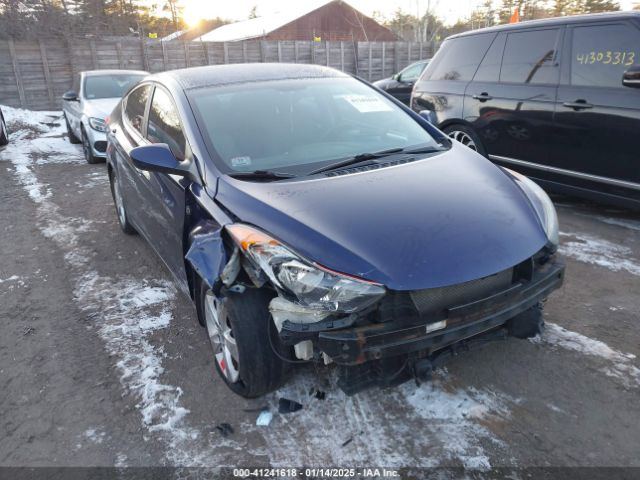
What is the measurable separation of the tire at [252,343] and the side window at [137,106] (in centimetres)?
220

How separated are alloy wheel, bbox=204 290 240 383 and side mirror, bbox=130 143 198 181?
77 centimetres

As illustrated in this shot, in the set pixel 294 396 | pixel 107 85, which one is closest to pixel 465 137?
pixel 294 396

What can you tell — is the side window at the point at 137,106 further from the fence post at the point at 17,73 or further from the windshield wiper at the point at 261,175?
the fence post at the point at 17,73

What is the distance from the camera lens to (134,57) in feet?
60.8

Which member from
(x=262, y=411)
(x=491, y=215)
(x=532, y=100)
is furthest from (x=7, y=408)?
(x=532, y=100)

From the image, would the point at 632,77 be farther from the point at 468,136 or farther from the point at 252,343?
the point at 252,343

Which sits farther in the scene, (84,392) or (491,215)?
(84,392)

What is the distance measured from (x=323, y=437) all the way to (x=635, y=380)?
5.53ft

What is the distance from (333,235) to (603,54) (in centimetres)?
386

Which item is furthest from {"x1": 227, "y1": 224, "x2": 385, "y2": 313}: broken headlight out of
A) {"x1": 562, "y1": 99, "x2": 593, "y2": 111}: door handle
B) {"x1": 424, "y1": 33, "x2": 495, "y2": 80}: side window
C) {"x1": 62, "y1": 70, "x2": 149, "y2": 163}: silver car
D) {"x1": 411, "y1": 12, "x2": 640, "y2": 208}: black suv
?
{"x1": 62, "y1": 70, "x2": 149, "y2": 163}: silver car

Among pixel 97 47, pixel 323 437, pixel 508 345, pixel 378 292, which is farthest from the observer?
pixel 97 47

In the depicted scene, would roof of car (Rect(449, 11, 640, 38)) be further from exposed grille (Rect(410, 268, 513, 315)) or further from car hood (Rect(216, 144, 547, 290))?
exposed grille (Rect(410, 268, 513, 315))

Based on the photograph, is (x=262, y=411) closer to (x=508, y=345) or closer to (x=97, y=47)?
(x=508, y=345)

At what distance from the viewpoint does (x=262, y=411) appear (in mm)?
2523
